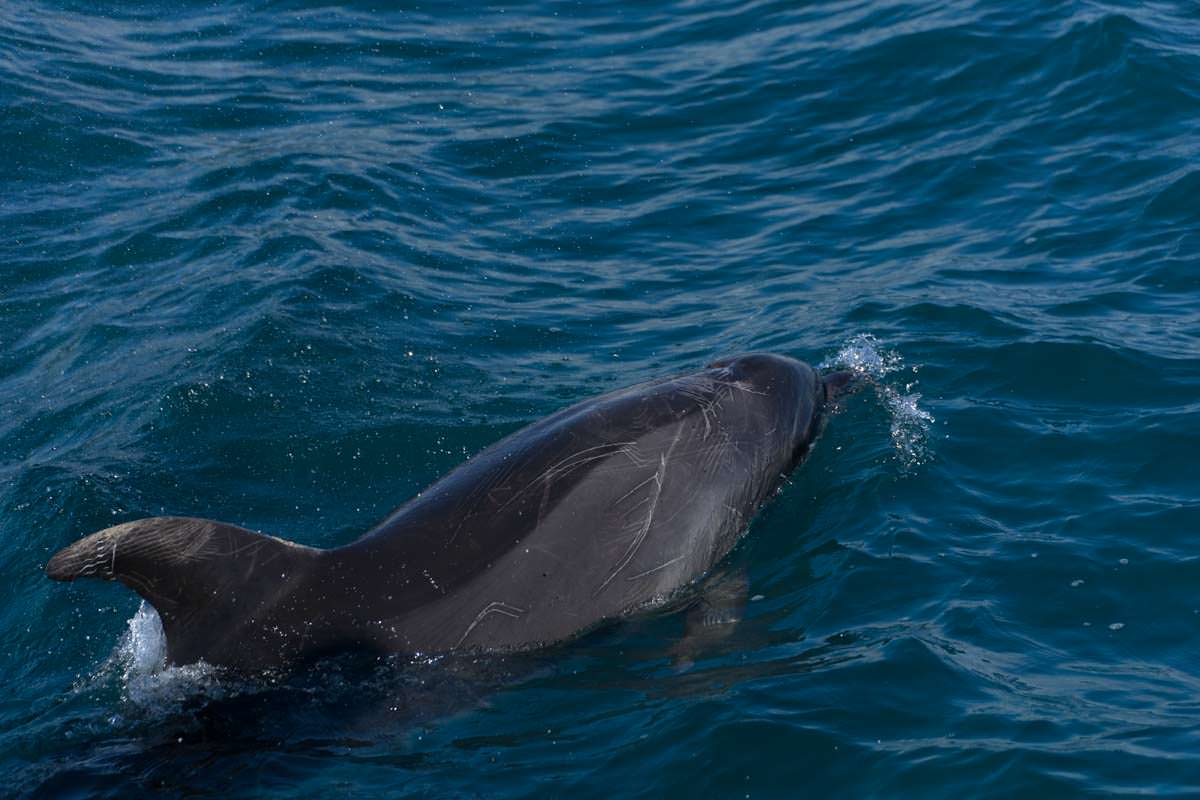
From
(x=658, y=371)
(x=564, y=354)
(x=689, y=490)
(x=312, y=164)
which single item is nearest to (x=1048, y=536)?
(x=689, y=490)

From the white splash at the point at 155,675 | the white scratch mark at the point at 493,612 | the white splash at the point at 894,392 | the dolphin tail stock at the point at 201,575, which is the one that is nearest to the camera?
the dolphin tail stock at the point at 201,575

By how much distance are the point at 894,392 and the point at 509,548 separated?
4861mm

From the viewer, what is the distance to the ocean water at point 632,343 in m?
9.02

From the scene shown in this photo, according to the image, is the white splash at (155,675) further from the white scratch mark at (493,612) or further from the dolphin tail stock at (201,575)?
the white scratch mark at (493,612)

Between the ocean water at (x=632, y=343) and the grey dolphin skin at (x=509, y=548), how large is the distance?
0.26 m

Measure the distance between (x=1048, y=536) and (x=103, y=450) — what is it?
8.23m

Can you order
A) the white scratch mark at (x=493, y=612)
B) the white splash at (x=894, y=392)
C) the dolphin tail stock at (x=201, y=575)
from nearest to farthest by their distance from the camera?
the dolphin tail stock at (x=201, y=575) < the white scratch mark at (x=493, y=612) < the white splash at (x=894, y=392)

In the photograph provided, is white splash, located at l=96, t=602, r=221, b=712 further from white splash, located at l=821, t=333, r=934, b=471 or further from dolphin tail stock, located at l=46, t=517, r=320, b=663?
white splash, located at l=821, t=333, r=934, b=471

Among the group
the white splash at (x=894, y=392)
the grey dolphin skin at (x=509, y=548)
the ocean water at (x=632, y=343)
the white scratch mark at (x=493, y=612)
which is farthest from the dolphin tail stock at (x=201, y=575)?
the white splash at (x=894, y=392)

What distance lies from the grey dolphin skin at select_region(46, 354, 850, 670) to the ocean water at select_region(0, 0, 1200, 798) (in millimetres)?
257

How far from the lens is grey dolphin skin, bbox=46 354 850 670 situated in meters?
9.13

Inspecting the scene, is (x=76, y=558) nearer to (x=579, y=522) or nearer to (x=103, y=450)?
(x=579, y=522)

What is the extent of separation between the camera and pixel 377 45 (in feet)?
80.2

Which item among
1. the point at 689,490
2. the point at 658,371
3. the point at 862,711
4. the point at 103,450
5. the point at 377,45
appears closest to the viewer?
the point at 862,711
